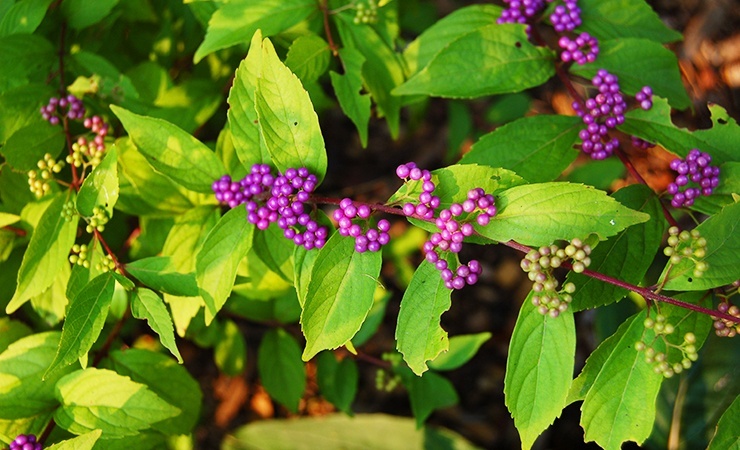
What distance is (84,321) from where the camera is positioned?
207 centimetres

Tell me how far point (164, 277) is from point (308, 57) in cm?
100

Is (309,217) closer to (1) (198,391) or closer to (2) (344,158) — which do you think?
(1) (198,391)

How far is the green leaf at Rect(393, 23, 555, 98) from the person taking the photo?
2535 millimetres

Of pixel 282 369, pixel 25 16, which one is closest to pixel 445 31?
pixel 25 16

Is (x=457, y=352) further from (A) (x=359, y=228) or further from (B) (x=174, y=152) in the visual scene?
(B) (x=174, y=152)

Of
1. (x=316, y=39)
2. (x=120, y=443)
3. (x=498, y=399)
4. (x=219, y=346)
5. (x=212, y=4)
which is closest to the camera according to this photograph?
(x=120, y=443)

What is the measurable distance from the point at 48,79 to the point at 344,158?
112 inches

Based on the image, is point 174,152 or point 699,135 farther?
point 699,135

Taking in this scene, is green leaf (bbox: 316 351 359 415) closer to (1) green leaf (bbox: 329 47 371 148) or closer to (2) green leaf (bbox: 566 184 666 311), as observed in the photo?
(1) green leaf (bbox: 329 47 371 148)

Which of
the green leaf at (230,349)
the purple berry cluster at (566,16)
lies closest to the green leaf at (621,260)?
the purple berry cluster at (566,16)

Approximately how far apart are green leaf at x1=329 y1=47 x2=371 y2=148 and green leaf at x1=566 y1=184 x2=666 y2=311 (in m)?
0.97

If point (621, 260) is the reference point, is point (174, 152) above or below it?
above

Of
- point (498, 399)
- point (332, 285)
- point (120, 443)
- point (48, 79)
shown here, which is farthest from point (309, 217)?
point (498, 399)

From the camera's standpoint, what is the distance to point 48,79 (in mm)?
2705
